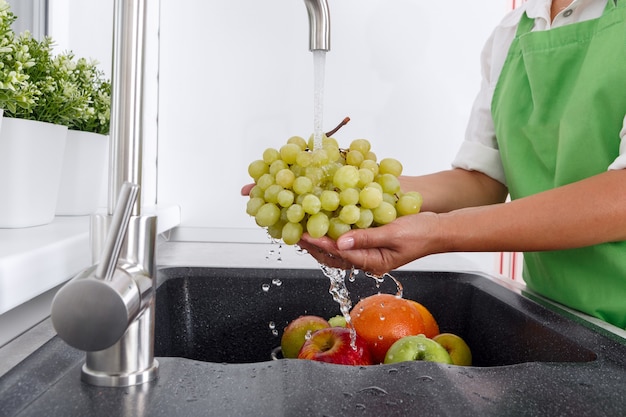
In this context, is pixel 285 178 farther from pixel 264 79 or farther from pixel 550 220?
pixel 264 79

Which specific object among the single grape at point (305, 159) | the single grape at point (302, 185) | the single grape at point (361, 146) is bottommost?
the single grape at point (302, 185)

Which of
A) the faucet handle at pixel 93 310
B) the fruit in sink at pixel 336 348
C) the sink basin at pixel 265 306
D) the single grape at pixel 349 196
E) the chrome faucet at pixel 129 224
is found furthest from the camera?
the sink basin at pixel 265 306

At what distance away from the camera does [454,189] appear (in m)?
1.26

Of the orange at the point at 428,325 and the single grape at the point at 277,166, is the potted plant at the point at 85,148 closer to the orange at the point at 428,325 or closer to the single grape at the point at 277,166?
the single grape at the point at 277,166

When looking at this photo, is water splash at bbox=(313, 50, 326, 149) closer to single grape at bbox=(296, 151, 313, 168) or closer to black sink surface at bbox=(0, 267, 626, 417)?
single grape at bbox=(296, 151, 313, 168)

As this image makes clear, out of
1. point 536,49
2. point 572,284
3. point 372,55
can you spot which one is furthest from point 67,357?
point 372,55

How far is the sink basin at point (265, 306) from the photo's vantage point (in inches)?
43.3

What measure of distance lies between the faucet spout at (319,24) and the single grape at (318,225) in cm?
22

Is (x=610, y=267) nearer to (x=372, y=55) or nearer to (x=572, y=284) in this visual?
(x=572, y=284)

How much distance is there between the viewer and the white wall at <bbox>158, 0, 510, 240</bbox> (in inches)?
76.5

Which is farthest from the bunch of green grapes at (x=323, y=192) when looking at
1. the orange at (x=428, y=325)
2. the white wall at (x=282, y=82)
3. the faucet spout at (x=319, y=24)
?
the white wall at (x=282, y=82)

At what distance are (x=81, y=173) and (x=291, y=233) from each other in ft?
1.93

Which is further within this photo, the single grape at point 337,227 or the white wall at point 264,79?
the white wall at point 264,79

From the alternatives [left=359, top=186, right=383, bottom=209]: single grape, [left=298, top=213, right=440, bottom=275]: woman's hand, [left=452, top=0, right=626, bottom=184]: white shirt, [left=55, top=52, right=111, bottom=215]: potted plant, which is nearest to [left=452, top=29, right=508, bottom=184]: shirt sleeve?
[left=452, top=0, right=626, bottom=184]: white shirt
